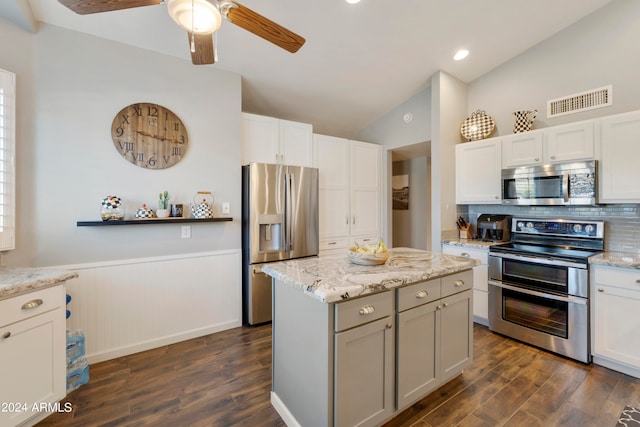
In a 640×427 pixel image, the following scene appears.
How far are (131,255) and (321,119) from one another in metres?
3.13

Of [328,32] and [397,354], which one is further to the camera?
[328,32]

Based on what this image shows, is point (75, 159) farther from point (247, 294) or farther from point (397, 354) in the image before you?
point (397, 354)

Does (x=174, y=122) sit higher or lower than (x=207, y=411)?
higher

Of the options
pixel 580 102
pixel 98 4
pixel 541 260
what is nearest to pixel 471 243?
pixel 541 260

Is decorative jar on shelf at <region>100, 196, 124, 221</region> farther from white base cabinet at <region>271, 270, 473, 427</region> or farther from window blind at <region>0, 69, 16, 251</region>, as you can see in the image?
white base cabinet at <region>271, 270, 473, 427</region>

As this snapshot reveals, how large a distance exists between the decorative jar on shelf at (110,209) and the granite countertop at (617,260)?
4.05 m

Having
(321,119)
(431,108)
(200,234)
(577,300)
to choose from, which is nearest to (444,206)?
(431,108)

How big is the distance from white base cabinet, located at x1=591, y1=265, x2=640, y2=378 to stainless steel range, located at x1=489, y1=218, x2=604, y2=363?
7 centimetres

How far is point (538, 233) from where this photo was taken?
319 cm

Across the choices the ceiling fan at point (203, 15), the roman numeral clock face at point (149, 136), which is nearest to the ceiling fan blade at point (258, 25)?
the ceiling fan at point (203, 15)

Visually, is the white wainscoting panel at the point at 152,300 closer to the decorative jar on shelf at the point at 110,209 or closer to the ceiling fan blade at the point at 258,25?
the decorative jar on shelf at the point at 110,209

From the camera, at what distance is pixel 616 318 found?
7.34 feet

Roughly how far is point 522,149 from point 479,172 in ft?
1.65

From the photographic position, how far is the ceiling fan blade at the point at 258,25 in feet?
4.83
